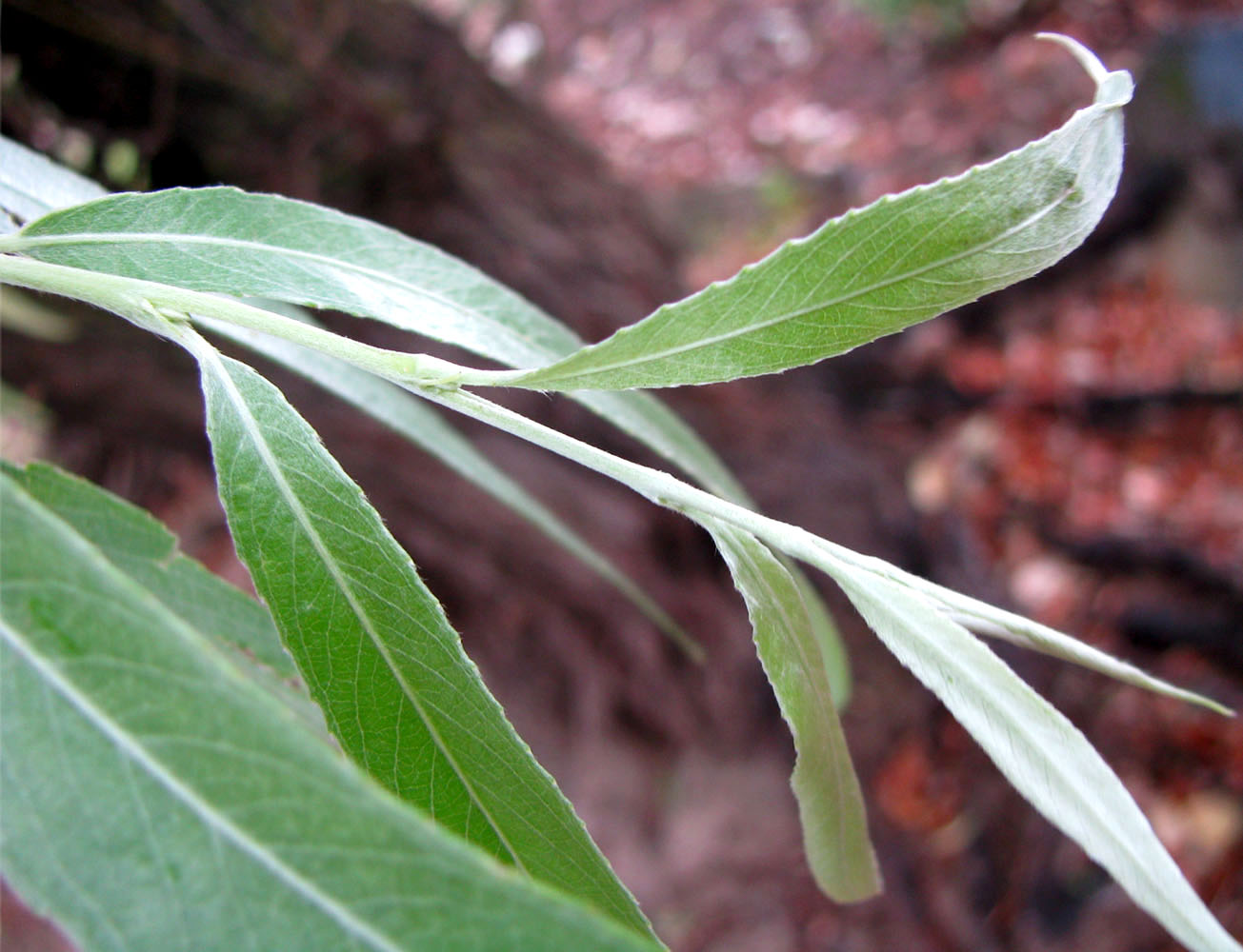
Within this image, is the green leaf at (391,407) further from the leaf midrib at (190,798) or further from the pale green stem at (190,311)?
the leaf midrib at (190,798)

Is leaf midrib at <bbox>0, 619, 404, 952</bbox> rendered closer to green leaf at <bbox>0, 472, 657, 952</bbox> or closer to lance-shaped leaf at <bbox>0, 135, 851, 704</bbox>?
green leaf at <bbox>0, 472, 657, 952</bbox>

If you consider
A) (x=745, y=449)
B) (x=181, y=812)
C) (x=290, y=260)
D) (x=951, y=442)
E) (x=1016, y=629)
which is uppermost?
(x=951, y=442)

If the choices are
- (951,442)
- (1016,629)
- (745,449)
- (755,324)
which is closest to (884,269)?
(755,324)

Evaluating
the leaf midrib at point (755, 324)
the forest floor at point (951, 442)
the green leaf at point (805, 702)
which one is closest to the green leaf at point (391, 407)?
the leaf midrib at point (755, 324)

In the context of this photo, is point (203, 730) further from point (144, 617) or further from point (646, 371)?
point (646, 371)

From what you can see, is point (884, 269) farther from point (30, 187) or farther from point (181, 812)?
point (30, 187)
